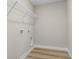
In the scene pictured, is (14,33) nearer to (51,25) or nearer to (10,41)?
(10,41)

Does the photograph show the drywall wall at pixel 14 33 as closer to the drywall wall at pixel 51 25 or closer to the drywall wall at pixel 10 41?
the drywall wall at pixel 10 41

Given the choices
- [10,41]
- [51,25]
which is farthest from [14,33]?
[51,25]

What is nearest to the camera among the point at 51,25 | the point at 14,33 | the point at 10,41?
the point at 10,41

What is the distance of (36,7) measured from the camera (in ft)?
10.9

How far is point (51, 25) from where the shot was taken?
3.12 m

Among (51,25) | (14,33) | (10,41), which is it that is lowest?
(10,41)

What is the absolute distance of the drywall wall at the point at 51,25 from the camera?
2.97 metres

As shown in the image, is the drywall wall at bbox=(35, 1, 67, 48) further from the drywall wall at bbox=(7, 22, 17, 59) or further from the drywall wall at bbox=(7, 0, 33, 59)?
the drywall wall at bbox=(7, 22, 17, 59)

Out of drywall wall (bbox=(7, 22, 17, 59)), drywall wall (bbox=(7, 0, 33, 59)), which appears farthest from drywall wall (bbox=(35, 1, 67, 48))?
drywall wall (bbox=(7, 22, 17, 59))

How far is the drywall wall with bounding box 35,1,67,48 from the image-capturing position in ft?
9.76

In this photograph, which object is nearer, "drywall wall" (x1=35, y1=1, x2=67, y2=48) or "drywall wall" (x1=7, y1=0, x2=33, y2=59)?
"drywall wall" (x1=7, y1=0, x2=33, y2=59)
